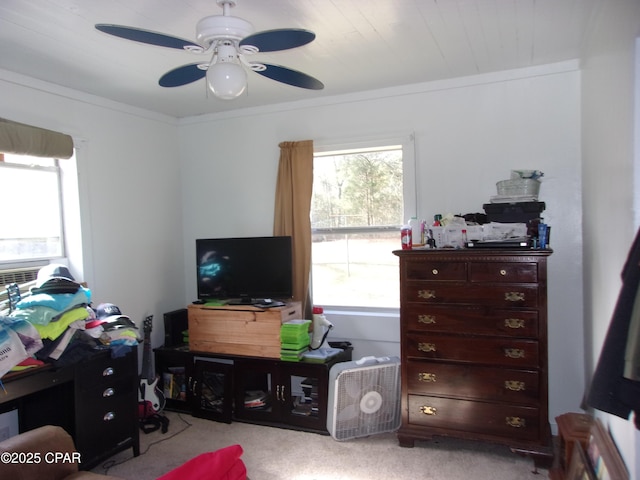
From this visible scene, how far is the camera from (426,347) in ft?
9.14

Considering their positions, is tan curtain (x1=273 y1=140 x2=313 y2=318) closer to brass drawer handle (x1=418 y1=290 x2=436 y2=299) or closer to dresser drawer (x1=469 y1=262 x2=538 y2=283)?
brass drawer handle (x1=418 y1=290 x2=436 y2=299)

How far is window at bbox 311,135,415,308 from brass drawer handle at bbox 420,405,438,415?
86 cm

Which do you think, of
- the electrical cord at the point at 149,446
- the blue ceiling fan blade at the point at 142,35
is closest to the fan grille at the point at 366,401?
the electrical cord at the point at 149,446

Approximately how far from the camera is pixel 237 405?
334cm

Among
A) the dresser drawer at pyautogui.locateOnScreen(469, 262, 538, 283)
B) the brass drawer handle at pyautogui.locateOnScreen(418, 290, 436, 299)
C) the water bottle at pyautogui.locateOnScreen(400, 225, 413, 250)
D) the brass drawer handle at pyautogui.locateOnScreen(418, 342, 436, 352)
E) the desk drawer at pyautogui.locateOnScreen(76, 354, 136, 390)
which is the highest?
the water bottle at pyautogui.locateOnScreen(400, 225, 413, 250)

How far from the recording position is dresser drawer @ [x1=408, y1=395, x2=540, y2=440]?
2572 mm

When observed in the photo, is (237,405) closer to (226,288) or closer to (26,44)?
(226,288)

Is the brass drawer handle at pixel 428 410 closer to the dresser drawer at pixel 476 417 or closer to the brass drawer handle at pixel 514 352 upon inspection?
the dresser drawer at pixel 476 417

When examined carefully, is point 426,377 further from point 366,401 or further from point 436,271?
point 436,271

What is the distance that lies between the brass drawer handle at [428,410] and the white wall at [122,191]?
2280 mm

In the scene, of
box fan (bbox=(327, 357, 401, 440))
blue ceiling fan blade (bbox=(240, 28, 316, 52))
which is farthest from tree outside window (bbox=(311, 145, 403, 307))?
blue ceiling fan blade (bbox=(240, 28, 316, 52))

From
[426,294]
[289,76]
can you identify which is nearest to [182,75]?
[289,76]

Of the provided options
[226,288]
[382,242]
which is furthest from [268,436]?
[382,242]

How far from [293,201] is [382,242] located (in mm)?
774
